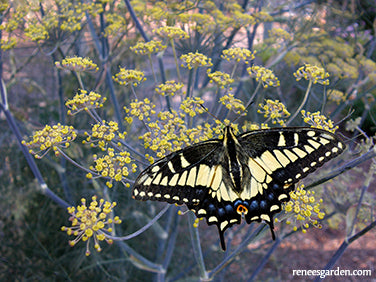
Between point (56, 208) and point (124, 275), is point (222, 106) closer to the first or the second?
point (124, 275)

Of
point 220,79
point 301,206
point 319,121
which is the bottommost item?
point 301,206

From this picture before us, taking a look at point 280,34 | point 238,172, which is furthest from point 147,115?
point 280,34

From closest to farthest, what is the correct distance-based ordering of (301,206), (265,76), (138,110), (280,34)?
(301,206)
(138,110)
(265,76)
(280,34)

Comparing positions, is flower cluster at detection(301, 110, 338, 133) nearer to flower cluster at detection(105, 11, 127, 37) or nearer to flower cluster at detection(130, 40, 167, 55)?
flower cluster at detection(130, 40, 167, 55)

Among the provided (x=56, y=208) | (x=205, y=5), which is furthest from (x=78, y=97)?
(x=56, y=208)

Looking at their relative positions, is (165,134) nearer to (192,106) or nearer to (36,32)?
(192,106)

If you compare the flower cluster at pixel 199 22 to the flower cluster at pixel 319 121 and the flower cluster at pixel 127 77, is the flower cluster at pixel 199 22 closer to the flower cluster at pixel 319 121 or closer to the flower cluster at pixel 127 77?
the flower cluster at pixel 127 77

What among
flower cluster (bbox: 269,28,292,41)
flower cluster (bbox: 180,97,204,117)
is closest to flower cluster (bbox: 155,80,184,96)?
flower cluster (bbox: 180,97,204,117)

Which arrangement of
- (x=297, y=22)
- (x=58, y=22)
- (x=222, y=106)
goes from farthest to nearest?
(x=297, y=22), (x=58, y=22), (x=222, y=106)
